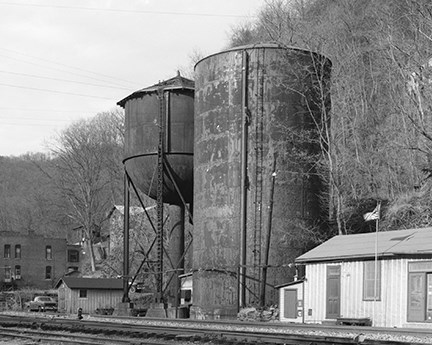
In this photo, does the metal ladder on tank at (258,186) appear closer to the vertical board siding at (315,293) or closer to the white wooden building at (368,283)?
the white wooden building at (368,283)

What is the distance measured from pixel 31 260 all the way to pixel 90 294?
127 ft

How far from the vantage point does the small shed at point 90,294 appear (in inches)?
2068

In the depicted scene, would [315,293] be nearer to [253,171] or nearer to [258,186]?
[258,186]

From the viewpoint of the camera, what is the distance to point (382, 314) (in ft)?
79.8

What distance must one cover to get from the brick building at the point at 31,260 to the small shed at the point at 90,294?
118 feet

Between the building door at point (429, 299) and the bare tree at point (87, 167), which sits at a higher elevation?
the bare tree at point (87, 167)

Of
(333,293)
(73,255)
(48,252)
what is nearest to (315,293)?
(333,293)

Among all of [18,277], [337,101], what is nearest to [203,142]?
[337,101]

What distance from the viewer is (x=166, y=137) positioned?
121ft

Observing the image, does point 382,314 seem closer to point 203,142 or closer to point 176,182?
point 203,142

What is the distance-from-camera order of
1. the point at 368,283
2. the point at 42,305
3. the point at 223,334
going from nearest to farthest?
the point at 223,334 → the point at 368,283 → the point at 42,305

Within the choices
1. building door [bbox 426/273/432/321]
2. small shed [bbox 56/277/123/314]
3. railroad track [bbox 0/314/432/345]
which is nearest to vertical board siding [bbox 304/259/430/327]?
building door [bbox 426/273/432/321]

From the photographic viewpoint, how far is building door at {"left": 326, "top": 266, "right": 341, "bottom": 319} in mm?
26078

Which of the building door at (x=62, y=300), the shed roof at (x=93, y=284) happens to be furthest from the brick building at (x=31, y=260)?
the shed roof at (x=93, y=284)
